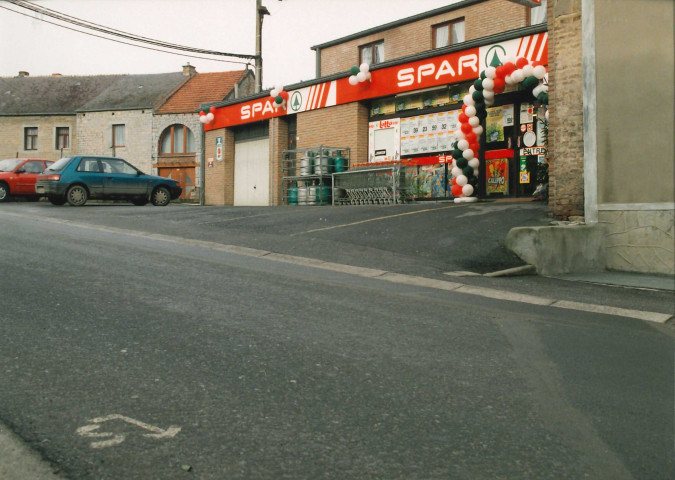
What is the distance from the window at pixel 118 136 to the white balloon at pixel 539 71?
34629 mm

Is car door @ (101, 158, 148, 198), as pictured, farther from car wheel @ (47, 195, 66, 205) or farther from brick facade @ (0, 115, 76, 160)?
brick facade @ (0, 115, 76, 160)

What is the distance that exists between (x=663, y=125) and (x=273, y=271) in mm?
6320

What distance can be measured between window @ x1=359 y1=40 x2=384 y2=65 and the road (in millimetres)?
19649

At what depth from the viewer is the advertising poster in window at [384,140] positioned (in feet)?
60.9

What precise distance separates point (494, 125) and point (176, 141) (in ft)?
96.2

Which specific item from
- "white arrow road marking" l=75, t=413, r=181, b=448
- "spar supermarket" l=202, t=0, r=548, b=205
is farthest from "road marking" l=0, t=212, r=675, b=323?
"spar supermarket" l=202, t=0, r=548, b=205

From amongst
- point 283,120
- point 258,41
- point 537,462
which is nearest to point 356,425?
point 537,462

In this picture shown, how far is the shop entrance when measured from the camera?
15.4 meters

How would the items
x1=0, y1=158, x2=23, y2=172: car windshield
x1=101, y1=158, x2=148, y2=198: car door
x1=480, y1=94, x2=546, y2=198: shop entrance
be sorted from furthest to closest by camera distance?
x1=0, y1=158, x2=23, y2=172: car windshield < x1=101, y1=158, x2=148, y2=198: car door < x1=480, y1=94, x2=546, y2=198: shop entrance

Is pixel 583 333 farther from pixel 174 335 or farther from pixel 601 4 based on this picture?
pixel 174 335

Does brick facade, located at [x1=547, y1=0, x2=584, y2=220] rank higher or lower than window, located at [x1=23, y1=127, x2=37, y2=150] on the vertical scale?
lower

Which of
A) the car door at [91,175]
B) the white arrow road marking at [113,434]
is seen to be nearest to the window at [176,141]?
the car door at [91,175]

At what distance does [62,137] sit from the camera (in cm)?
4594

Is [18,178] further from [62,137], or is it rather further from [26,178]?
[62,137]
